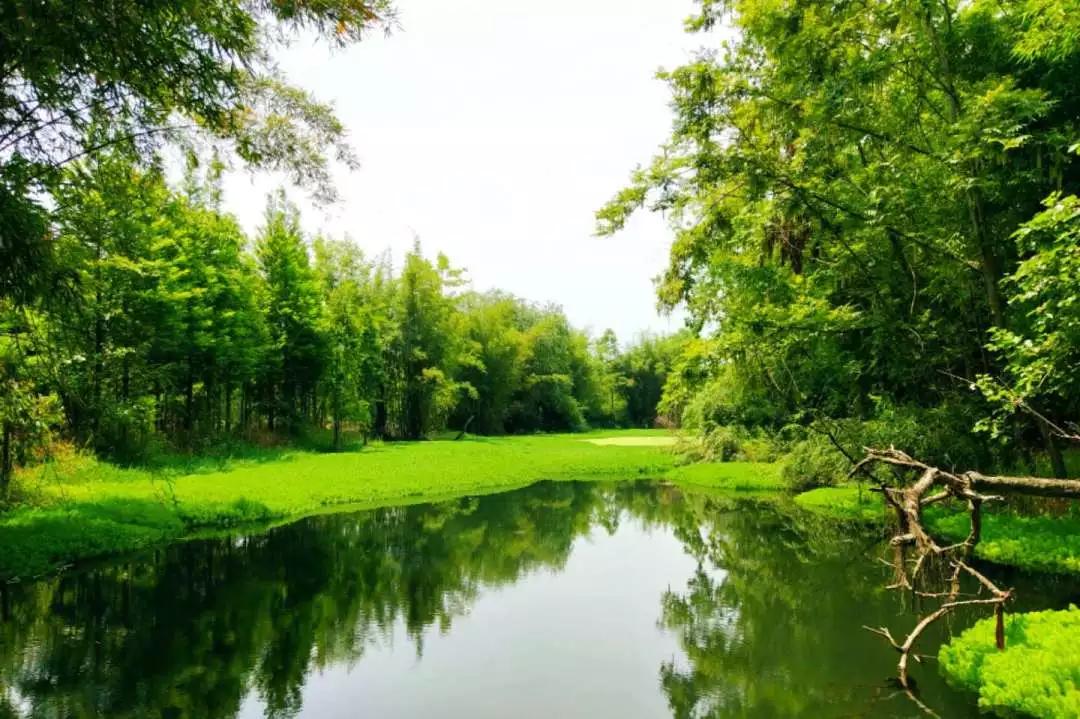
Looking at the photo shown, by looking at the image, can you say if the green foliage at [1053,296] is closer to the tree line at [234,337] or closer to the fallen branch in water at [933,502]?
the fallen branch in water at [933,502]

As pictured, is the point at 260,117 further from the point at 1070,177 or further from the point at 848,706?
the point at 1070,177

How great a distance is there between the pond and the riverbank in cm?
117

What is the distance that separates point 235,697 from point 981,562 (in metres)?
13.2

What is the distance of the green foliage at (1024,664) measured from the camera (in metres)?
6.72

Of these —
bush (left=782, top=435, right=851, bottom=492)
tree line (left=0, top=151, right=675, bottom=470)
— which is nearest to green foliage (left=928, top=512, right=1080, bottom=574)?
bush (left=782, top=435, right=851, bottom=492)

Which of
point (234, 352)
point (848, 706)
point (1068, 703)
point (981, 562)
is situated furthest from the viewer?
point (234, 352)

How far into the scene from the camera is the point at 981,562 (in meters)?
13.1

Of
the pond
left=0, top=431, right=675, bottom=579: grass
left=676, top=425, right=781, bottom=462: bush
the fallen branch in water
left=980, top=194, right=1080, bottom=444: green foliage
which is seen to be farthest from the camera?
left=676, top=425, right=781, bottom=462: bush

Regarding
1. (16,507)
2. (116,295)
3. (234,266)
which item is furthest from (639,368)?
(16,507)

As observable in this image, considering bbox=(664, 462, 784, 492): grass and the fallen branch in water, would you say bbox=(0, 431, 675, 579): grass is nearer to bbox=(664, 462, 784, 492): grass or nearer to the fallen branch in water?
bbox=(664, 462, 784, 492): grass

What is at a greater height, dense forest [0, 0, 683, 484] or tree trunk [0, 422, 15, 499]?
dense forest [0, 0, 683, 484]

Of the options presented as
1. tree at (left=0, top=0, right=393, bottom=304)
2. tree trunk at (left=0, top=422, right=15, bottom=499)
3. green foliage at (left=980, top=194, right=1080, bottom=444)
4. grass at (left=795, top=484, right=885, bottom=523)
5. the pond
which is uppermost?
tree at (left=0, top=0, right=393, bottom=304)

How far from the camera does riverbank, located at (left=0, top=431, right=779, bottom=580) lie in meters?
13.7

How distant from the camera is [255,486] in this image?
20.9m
